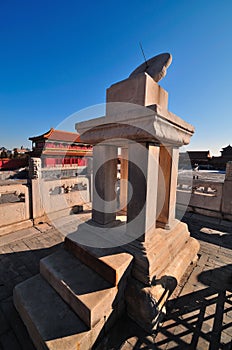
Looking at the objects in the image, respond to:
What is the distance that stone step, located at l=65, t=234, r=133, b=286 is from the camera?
2088mm

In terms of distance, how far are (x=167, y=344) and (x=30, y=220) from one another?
4453mm

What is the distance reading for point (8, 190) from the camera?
14.6ft

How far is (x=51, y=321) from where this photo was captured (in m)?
1.87

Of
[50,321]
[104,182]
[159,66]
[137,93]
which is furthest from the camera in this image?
[104,182]

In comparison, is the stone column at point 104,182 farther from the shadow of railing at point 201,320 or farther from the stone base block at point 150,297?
the shadow of railing at point 201,320

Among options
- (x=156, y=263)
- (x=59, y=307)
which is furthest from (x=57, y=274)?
(x=156, y=263)

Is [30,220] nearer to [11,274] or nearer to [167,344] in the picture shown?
[11,274]

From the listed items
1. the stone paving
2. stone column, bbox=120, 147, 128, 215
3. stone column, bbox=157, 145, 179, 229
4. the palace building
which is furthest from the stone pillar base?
the palace building

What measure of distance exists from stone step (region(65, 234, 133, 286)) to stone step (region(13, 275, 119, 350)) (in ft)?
1.57

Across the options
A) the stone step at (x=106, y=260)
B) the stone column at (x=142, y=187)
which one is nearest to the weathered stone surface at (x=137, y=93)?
the stone column at (x=142, y=187)

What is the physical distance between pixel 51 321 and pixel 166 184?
2600 mm

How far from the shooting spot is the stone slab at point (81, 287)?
72.2 inches

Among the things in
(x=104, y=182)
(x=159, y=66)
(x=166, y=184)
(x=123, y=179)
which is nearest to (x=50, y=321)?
(x=104, y=182)

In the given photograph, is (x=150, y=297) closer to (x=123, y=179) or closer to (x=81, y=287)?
(x=81, y=287)
